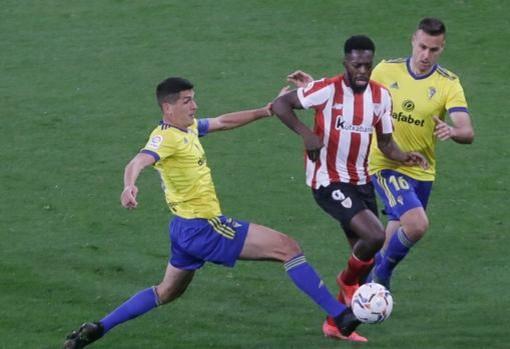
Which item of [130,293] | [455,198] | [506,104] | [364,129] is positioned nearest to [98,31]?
[506,104]

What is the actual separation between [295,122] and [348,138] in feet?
1.48

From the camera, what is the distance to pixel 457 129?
10.9 m

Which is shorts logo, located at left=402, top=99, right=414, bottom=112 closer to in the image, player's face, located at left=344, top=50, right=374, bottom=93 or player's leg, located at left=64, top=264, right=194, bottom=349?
player's face, located at left=344, top=50, right=374, bottom=93

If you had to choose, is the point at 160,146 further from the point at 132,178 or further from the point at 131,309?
the point at 131,309

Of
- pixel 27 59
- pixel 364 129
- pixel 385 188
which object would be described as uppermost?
pixel 364 129

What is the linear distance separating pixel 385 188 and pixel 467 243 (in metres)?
2.12

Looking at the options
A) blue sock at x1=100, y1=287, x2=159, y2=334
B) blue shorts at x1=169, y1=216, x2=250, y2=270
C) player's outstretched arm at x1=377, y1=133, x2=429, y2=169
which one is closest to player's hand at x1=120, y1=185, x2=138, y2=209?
blue shorts at x1=169, y1=216, x2=250, y2=270

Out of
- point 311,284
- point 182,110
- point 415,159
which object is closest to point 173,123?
point 182,110

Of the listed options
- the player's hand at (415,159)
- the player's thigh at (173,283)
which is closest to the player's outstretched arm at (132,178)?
the player's thigh at (173,283)

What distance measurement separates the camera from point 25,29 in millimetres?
22328

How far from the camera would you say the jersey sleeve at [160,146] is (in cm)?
984

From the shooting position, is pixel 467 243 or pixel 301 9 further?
pixel 301 9

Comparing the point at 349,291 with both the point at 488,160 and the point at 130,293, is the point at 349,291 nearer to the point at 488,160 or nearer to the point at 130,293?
the point at 130,293

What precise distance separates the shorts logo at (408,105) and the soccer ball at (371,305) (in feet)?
7.03
